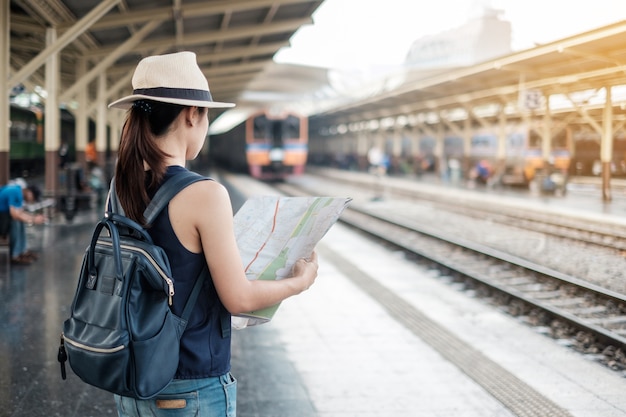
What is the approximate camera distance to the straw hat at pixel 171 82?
1.90 metres

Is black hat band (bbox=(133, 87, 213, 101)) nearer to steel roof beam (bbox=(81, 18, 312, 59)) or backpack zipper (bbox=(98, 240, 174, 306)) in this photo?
backpack zipper (bbox=(98, 240, 174, 306))

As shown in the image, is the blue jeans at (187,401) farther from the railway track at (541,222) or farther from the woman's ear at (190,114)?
the railway track at (541,222)

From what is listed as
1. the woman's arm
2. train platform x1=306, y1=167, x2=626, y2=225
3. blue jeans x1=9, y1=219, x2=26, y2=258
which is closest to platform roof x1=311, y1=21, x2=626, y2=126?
train platform x1=306, y1=167, x2=626, y2=225

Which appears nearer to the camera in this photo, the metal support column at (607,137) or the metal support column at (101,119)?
the metal support column at (607,137)

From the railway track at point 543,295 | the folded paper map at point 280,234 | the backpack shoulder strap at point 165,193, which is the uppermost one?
the backpack shoulder strap at point 165,193

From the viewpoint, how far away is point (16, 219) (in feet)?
28.4

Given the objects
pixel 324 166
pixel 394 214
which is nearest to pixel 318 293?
pixel 394 214

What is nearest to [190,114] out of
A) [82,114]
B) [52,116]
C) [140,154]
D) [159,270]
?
[140,154]

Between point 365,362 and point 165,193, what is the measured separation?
3.68m

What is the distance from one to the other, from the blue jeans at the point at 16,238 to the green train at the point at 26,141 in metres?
10.1

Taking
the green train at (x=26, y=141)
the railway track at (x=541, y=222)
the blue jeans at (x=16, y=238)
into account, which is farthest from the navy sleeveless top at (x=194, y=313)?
the green train at (x=26, y=141)

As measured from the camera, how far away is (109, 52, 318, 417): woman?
5.93 ft

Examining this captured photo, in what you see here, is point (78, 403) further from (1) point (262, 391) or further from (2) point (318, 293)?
(2) point (318, 293)

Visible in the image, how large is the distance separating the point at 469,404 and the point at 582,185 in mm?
4362
